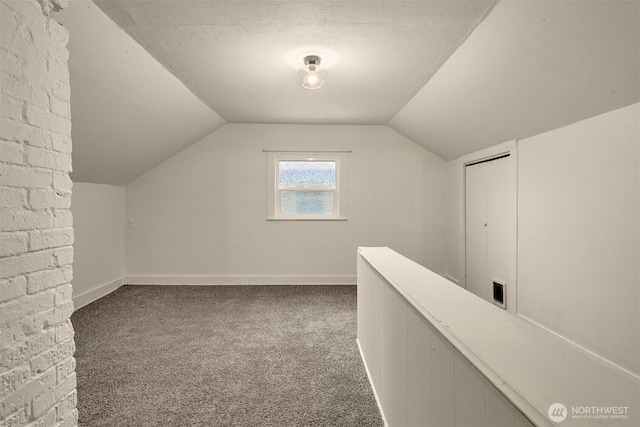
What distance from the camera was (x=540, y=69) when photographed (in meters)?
1.86

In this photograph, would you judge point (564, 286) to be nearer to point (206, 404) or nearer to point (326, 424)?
point (326, 424)

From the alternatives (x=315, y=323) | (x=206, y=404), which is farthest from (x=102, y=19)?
(x=315, y=323)

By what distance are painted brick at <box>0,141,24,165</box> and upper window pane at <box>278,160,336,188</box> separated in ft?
10.3

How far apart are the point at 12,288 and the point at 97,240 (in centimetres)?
284

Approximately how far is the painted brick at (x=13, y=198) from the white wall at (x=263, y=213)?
3.01 m

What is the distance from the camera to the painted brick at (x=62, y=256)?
1266 millimetres

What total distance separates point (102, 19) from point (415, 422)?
245cm

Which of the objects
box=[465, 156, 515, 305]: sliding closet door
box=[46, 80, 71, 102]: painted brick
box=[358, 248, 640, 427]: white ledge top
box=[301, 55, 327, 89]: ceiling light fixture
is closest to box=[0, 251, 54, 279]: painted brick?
box=[46, 80, 71, 102]: painted brick

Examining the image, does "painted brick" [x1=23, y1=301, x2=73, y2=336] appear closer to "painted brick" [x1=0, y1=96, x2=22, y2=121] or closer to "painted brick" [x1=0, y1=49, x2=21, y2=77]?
"painted brick" [x1=0, y1=96, x2=22, y2=121]

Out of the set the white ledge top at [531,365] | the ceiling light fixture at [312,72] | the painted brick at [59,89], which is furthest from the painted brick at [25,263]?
the ceiling light fixture at [312,72]

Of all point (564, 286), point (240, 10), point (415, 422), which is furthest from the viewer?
point (564, 286)

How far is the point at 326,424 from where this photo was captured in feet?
5.05

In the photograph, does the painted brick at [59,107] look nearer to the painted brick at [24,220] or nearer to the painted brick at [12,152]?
the painted brick at [12,152]

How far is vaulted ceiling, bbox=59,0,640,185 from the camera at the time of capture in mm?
1605
